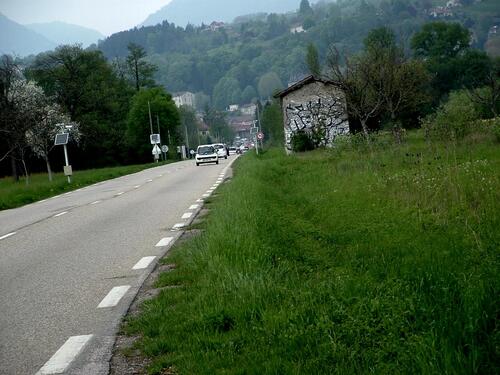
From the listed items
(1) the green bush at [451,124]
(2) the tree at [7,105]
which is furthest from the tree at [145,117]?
(1) the green bush at [451,124]

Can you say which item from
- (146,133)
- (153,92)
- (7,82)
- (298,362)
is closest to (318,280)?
(298,362)

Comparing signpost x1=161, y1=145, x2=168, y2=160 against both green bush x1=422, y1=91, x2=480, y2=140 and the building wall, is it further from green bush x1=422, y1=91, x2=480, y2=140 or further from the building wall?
green bush x1=422, y1=91, x2=480, y2=140

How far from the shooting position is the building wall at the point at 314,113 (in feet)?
148

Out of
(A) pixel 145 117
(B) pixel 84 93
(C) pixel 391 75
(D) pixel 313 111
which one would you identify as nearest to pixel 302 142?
(D) pixel 313 111

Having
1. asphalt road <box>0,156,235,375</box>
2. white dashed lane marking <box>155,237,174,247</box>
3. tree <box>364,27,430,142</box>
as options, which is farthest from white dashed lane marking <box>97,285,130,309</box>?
tree <box>364,27,430,142</box>

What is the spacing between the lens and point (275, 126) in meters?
90.9

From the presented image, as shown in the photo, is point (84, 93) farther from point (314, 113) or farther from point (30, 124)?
point (314, 113)

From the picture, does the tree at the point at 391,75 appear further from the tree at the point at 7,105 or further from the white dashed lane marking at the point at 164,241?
the white dashed lane marking at the point at 164,241

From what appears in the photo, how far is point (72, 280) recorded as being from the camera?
26.6ft

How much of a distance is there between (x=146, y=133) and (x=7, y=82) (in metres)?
38.6

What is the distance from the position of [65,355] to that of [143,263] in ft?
12.6

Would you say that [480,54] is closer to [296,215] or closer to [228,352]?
[296,215]

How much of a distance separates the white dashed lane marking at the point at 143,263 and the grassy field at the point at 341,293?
0.98ft

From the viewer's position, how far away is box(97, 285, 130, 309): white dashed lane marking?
668cm
